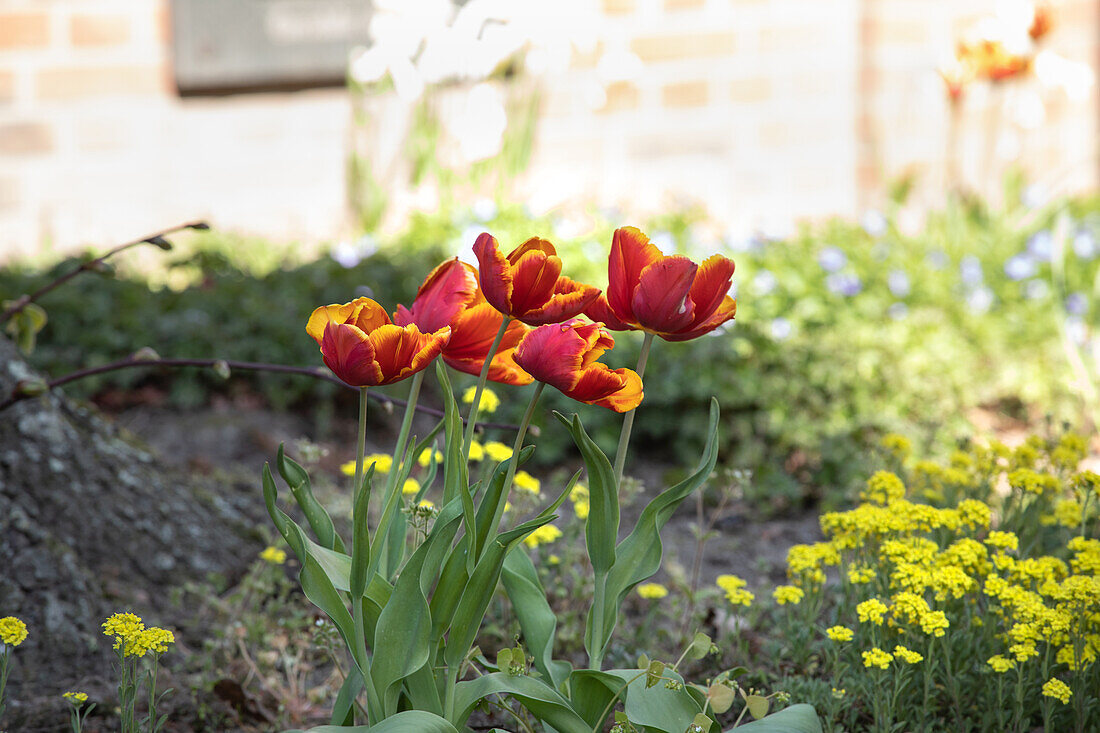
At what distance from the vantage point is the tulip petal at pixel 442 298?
105 cm

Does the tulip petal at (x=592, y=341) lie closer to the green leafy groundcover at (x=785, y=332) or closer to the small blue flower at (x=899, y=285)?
the green leafy groundcover at (x=785, y=332)

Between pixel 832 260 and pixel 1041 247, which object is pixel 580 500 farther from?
pixel 1041 247

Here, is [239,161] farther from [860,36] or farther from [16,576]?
[16,576]

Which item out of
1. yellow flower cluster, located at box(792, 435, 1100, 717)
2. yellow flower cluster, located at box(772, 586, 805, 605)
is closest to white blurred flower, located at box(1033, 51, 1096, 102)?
yellow flower cluster, located at box(792, 435, 1100, 717)

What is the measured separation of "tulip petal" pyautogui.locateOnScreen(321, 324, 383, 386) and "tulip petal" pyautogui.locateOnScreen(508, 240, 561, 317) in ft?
0.50

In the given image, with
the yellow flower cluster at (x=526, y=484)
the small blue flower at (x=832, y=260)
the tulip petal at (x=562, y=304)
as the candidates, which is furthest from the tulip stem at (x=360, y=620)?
the small blue flower at (x=832, y=260)

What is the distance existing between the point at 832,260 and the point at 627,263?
121 inches

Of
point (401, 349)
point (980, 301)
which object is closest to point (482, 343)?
point (401, 349)

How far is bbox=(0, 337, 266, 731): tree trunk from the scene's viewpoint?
1603 millimetres

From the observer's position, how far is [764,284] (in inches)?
147

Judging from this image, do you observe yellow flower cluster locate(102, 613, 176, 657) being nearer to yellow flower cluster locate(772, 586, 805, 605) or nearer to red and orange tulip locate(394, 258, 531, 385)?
red and orange tulip locate(394, 258, 531, 385)

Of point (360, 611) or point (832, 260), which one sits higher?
point (360, 611)

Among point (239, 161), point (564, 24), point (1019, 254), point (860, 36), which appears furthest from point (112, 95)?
Result: point (1019, 254)

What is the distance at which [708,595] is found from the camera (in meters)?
1.78
